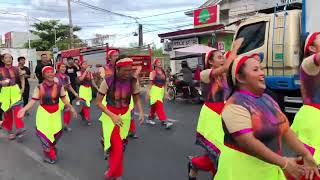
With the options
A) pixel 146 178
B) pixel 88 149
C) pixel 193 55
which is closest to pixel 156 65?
pixel 88 149

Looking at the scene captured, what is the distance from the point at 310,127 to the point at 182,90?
11.6m

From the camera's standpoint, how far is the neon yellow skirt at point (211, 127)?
482cm

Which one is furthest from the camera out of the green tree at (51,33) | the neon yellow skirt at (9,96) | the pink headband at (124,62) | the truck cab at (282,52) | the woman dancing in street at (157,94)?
the green tree at (51,33)

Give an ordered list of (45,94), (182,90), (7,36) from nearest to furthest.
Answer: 1. (45,94)
2. (182,90)
3. (7,36)

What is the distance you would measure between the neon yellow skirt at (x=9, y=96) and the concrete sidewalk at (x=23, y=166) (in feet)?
3.55

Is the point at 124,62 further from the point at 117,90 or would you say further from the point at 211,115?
the point at 211,115

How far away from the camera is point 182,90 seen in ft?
50.5

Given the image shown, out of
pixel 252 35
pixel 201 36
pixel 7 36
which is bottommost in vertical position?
pixel 252 35

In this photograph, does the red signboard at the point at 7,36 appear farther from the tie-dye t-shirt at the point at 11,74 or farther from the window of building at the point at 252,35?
the window of building at the point at 252,35

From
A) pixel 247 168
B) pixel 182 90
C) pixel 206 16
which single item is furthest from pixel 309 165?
pixel 206 16

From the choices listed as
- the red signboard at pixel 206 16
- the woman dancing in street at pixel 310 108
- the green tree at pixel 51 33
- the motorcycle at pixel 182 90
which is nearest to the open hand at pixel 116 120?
the woman dancing in street at pixel 310 108

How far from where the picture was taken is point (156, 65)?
10531 millimetres

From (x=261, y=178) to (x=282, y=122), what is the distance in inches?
15.5

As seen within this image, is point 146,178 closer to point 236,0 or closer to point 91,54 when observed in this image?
point 91,54
